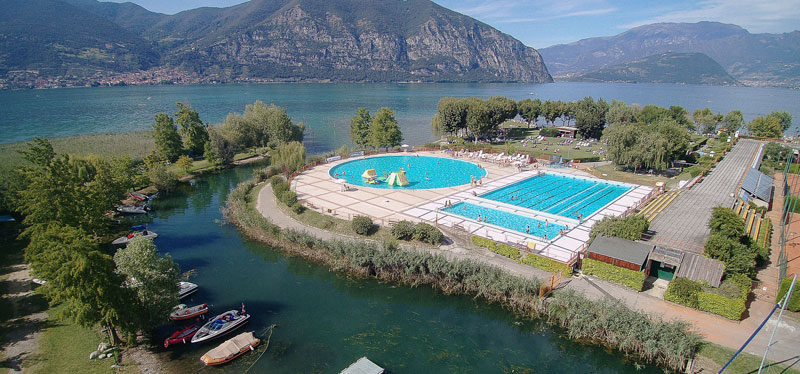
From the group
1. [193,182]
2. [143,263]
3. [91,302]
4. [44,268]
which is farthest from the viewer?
[193,182]

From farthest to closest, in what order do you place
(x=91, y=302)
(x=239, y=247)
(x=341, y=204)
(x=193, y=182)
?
1. (x=193, y=182)
2. (x=341, y=204)
3. (x=239, y=247)
4. (x=91, y=302)

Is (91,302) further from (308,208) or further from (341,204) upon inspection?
(341,204)

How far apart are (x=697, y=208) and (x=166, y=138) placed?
61.7 meters

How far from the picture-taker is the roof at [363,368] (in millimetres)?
15367

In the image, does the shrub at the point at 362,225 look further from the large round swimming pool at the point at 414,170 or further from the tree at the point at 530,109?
the tree at the point at 530,109

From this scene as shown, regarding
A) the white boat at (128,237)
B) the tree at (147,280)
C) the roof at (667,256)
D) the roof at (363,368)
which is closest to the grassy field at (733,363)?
the roof at (667,256)

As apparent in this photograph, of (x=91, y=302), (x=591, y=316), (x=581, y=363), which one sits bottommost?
(x=581, y=363)

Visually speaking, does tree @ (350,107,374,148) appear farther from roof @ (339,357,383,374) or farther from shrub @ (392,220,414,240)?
roof @ (339,357,383,374)

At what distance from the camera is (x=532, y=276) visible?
2138cm

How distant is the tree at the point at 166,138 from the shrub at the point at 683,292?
57.6 m

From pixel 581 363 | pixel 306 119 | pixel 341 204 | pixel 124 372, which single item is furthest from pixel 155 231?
pixel 306 119

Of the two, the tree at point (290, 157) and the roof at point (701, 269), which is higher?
the tree at point (290, 157)

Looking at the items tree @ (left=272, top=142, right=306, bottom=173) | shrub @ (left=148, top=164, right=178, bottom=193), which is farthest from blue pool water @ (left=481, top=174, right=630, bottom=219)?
shrub @ (left=148, top=164, right=178, bottom=193)

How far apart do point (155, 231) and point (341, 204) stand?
16035 mm
